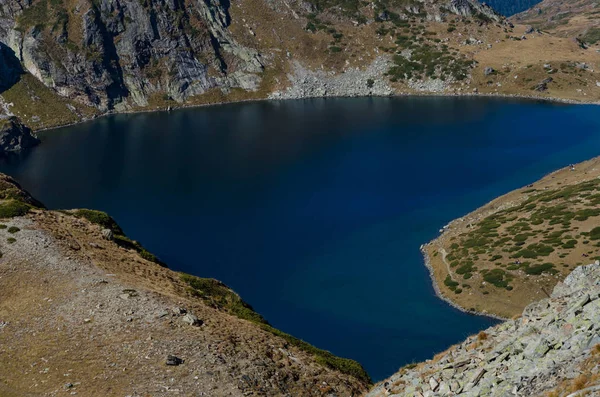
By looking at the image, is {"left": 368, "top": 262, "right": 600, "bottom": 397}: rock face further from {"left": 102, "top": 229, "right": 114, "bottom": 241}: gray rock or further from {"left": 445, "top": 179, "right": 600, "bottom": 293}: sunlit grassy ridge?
{"left": 445, "top": 179, "right": 600, "bottom": 293}: sunlit grassy ridge

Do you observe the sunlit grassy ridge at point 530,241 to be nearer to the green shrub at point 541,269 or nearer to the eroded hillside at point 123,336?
the green shrub at point 541,269

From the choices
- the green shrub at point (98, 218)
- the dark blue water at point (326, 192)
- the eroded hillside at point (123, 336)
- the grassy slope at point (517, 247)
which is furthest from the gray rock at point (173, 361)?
the grassy slope at point (517, 247)

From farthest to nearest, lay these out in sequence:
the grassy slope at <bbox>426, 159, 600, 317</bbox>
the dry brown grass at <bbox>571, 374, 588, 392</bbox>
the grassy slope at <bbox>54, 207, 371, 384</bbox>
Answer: the grassy slope at <bbox>426, 159, 600, 317</bbox>, the grassy slope at <bbox>54, 207, 371, 384</bbox>, the dry brown grass at <bbox>571, 374, 588, 392</bbox>

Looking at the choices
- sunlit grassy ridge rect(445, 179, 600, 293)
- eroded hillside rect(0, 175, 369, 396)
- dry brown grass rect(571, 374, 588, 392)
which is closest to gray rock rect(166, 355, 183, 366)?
eroded hillside rect(0, 175, 369, 396)

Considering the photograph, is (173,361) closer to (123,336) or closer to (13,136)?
(123,336)

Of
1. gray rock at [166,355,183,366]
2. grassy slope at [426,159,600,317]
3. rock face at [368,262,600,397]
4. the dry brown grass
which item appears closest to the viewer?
the dry brown grass

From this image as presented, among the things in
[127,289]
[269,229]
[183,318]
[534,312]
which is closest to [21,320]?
[127,289]

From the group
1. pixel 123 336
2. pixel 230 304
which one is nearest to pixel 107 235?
pixel 230 304
